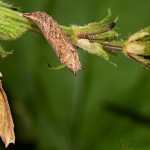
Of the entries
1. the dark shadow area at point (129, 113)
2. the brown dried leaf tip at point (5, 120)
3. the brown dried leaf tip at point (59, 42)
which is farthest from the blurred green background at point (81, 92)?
the brown dried leaf tip at point (59, 42)

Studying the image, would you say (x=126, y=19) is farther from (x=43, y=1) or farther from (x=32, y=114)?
(x=32, y=114)

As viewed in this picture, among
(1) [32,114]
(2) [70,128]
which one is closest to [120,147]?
(2) [70,128]

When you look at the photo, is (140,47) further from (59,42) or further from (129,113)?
(129,113)

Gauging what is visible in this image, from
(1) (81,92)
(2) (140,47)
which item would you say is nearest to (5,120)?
(2) (140,47)

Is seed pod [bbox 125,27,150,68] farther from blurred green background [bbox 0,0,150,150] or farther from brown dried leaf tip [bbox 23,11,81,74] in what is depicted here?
blurred green background [bbox 0,0,150,150]

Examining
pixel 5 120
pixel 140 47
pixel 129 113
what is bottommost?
pixel 129 113

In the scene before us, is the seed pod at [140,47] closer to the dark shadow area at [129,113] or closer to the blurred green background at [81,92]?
the blurred green background at [81,92]
